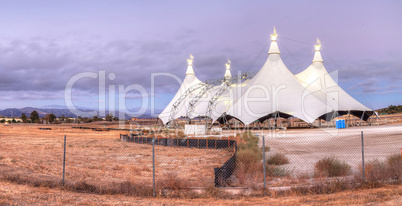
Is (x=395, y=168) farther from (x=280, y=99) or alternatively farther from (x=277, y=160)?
(x=280, y=99)

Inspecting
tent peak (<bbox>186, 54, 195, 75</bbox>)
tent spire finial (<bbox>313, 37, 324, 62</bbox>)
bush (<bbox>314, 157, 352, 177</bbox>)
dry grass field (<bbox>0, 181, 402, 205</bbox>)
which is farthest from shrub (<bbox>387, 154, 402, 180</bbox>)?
tent peak (<bbox>186, 54, 195, 75</bbox>)

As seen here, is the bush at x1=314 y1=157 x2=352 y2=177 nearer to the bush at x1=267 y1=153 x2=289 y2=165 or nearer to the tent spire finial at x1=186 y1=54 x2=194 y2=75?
the bush at x1=267 y1=153 x2=289 y2=165

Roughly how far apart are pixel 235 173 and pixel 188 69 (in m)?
69.4

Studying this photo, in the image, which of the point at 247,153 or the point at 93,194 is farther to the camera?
the point at 247,153

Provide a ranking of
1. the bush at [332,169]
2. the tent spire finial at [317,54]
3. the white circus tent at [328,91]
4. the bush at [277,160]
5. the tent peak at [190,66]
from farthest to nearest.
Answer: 1. the tent peak at [190,66]
2. the tent spire finial at [317,54]
3. the white circus tent at [328,91]
4. the bush at [277,160]
5. the bush at [332,169]

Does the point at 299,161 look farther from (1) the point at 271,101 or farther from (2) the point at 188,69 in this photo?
(2) the point at 188,69

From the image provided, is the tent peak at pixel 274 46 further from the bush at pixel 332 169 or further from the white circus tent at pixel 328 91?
the bush at pixel 332 169

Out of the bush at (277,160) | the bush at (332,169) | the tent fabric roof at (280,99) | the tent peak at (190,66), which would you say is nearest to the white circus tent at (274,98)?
the tent fabric roof at (280,99)

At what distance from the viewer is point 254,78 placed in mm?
56094

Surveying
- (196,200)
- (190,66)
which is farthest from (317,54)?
(196,200)

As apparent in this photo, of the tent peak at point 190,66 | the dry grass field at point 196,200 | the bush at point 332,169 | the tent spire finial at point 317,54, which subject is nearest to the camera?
the dry grass field at point 196,200

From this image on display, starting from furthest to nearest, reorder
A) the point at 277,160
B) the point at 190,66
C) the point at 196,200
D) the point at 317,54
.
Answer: the point at 190,66 → the point at 317,54 → the point at 277,160 → the point at 196,200

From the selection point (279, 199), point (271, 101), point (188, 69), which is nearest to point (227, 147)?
point (279, 199)

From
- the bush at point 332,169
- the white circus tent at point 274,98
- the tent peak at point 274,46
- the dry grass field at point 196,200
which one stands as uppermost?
the tent peak at point 274,46
